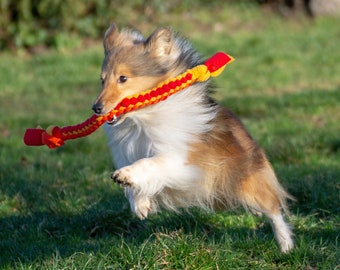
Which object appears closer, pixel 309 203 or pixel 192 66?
pixel 192 66

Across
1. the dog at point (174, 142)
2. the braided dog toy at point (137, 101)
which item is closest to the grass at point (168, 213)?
the dog at point (174, 142)

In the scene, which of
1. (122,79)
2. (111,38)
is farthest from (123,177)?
(111,38)

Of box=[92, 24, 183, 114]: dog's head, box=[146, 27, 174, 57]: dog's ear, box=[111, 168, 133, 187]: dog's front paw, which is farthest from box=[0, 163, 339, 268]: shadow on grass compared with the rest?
box=[146, 27, 174, 57]: dog's ear

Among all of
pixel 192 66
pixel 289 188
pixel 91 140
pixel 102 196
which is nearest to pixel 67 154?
pixel 91 140

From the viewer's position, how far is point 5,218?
6.34m

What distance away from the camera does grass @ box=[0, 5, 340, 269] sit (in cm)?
494

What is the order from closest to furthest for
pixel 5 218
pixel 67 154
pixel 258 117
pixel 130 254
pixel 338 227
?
pixel 130 254, pixel 338 227, pixel 5 218, pixel 67 154, pixel 258 117

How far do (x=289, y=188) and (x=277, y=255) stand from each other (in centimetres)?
171

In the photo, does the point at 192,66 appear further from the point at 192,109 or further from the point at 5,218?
the point at 5,218

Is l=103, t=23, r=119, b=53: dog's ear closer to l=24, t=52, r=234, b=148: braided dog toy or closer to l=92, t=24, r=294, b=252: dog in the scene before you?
l=92, t=24, r=294, b=252: dog

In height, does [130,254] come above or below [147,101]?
below

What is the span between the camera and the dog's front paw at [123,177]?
15.7 ft

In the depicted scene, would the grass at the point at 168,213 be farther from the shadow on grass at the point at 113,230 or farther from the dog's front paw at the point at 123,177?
the dog's front paw at the point at 123,177

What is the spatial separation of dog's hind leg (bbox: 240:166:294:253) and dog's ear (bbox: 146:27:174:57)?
Answer: 1.09 meters
